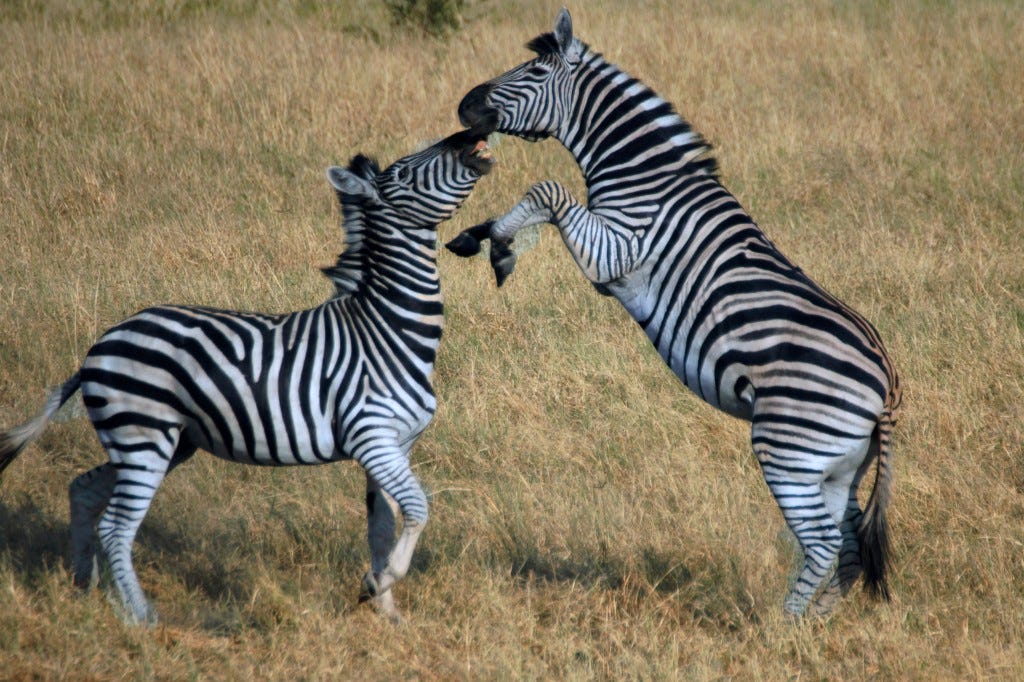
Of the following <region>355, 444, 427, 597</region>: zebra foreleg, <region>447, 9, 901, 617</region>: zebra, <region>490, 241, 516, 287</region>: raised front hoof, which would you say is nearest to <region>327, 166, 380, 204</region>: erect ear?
<region>447, 9, 901, 617</region>: zebra

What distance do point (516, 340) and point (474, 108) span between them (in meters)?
2.35

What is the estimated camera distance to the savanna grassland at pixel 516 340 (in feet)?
15.3

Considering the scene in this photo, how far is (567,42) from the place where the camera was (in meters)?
5.56

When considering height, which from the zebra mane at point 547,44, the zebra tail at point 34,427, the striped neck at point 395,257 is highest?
the zebra mane at point 547,44

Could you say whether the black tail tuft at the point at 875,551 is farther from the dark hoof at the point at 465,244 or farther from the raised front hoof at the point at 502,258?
the dark hoof at the point at 465,244

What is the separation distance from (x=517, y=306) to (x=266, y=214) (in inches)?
110

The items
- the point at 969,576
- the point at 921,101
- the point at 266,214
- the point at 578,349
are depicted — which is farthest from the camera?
the point at 921,101

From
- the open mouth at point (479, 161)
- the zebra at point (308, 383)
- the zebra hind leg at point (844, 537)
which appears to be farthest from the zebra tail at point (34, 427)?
the zebra hind leg at point (844, 537)

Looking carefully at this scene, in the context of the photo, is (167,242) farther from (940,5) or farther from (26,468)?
(940,5)

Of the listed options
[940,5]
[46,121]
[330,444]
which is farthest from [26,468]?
[940,5]

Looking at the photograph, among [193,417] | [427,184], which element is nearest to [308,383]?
[193,417]

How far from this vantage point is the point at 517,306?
8.00 m

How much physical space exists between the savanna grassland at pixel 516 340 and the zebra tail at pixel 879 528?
24 centimetres

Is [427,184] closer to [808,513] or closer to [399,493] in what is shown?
[399,493]
